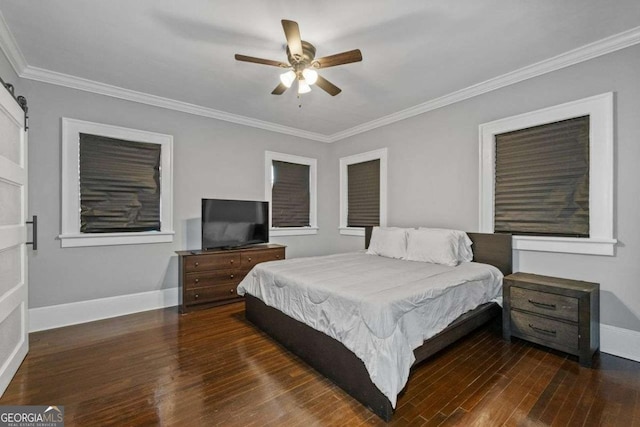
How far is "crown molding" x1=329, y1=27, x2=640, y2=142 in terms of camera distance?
256 cm

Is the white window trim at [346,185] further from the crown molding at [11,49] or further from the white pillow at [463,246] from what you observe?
the crown molding at [11,49]

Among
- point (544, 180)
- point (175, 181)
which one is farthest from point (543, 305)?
point (175, 181)

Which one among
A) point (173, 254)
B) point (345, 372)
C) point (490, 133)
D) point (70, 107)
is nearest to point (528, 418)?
point (345, 372)

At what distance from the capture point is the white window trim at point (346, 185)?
15.7ft

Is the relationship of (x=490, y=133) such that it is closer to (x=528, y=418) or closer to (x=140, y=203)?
(x=528, y=418)

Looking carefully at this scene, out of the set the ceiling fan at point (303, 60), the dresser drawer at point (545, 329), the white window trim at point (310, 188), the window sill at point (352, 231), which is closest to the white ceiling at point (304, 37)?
the ceiling fan at point (303, 60)

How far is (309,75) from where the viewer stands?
2453mm

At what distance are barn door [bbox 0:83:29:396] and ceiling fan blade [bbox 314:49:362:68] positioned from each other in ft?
7.79

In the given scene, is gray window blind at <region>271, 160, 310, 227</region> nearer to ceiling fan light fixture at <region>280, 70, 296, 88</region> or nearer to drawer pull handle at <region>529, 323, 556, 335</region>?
ceiling fan light fixture at <region>280, 70, 296, 88</region>

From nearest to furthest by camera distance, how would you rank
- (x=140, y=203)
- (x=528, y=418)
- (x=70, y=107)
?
1. (x=528, y=418)
2. (x=70, y=107)
3. (x=140, y=203)

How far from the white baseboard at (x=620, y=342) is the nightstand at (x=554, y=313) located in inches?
2.8

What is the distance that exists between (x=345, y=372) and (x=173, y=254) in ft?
10.1

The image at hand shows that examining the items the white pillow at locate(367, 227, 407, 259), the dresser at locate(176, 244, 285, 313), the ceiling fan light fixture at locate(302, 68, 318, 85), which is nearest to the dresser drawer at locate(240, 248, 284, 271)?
the dresser at locate(176, 244, 285, 313)

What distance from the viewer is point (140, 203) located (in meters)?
3.82
